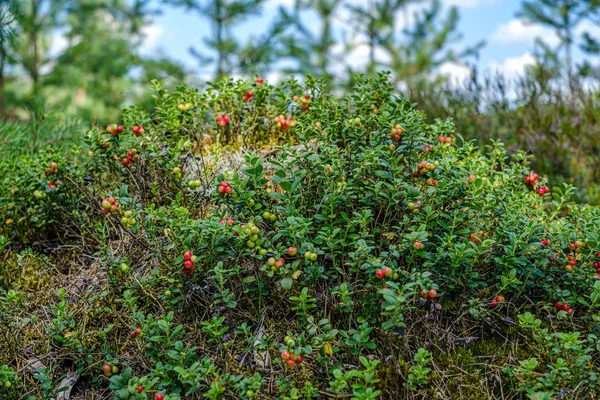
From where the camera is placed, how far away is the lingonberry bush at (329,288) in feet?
8.10

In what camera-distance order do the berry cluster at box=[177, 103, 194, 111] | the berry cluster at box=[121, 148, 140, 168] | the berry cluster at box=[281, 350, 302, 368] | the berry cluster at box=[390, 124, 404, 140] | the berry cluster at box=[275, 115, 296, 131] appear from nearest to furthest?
the berry cluster at box=[281, 350, 302, 368]
the berry cluster at box=[390, 124, 404, 140]
the berry cluster at box=[121, 148, 140, 168]
the berry cluster at box=[177, 103, 194, 111]
the berry cluster at box=[275, 115, 296, 131]

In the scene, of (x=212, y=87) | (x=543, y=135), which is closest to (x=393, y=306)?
(x=212, y=87)

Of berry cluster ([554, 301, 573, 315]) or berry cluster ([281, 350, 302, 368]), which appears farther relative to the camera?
berry cluster ([554, 301, 573, 315])

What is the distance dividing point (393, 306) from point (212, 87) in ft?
7.74

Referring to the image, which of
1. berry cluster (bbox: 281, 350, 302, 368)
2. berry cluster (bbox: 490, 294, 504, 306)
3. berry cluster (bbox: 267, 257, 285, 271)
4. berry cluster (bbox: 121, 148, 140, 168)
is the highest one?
berry cluster (bbox: 121, 148, 140, 168)

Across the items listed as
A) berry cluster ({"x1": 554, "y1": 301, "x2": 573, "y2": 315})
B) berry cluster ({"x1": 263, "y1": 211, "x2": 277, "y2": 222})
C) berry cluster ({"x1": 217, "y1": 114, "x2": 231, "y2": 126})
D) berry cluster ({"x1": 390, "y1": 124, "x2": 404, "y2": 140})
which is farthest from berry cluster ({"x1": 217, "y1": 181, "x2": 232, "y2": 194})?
berry cluster ({"x1": 554, "y1": 301, "x2": 573, "y2": 315})

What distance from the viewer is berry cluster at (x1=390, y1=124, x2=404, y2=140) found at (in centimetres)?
303

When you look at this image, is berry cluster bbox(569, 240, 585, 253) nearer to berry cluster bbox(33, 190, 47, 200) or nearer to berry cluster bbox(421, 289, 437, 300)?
berry cluster bbox(421, 289, 437, 300)

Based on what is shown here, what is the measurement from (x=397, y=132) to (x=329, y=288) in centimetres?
100

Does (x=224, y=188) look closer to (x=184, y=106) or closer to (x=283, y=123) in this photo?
(x=184, y=106)

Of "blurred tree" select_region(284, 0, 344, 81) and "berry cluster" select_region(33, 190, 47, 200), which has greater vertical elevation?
"blurred tree" select_region(284, 0, 344, 81)

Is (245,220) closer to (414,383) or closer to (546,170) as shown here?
(414,383)

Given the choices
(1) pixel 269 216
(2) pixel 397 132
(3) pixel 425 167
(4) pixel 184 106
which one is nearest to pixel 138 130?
(4) pixel 184 106

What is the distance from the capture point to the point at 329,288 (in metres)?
2.73
